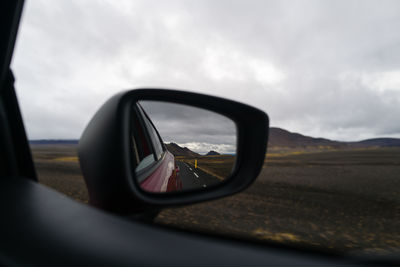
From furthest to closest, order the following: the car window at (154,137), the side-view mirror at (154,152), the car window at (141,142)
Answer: the car window at (154,137) → the car window at (141,142) → the side-view mirror at (154,152)

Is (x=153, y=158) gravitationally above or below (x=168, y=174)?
above

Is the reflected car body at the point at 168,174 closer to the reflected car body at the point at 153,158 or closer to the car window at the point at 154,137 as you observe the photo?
the reflected car body at the point at 153,158

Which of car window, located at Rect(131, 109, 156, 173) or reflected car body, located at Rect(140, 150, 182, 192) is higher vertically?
car window, located at Rect(131, 109, 156, 173)

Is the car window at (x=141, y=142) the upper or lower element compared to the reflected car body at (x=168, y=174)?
upper

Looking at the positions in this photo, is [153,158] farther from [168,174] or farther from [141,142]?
[141,142]

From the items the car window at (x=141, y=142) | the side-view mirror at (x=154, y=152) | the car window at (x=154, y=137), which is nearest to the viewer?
the side-view mirror at (x=154, y=152)

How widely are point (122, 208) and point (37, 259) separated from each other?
42 cm

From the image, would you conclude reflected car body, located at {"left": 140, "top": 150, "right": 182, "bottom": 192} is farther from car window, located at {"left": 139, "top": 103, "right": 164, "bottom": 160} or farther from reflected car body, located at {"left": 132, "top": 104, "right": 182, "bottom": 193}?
car window, located at {"left": 139, "top": 103, "right": 164, "bottom": 160}

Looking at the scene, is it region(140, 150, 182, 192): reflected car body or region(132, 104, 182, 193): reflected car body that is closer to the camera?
region(132, 104, 182, 193): reflected car body

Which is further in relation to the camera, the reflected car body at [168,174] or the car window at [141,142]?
the reflected car body at [168,174]

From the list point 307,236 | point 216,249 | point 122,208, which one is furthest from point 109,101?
point 307,236

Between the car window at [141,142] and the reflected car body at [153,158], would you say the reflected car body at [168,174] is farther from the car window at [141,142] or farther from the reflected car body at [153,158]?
the car window at [141,142]

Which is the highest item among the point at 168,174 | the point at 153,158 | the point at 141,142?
the point at 141,142

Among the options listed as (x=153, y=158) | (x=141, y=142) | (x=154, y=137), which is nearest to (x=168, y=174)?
(x=153, y=158)
